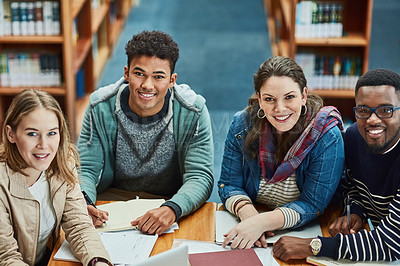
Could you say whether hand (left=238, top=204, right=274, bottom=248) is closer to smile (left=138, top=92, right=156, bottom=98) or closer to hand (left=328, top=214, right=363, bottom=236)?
hand (left=328, top=214, right=363, bottom=236)

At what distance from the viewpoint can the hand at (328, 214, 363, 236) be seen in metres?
2.15

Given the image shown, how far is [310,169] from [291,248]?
Answer: 337 mm

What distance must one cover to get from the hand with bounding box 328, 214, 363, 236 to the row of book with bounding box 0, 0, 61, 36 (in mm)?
2696

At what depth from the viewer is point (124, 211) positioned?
2299 millimetres

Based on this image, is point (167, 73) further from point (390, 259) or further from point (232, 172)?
point (390, 259)

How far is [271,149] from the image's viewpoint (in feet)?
7.41

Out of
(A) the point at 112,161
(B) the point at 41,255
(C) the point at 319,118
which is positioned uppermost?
(C) the point at 319,118

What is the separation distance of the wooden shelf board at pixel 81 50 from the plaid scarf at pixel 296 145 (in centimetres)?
245

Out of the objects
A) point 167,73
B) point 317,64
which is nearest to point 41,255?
point 167,73

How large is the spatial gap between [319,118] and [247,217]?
451 mm

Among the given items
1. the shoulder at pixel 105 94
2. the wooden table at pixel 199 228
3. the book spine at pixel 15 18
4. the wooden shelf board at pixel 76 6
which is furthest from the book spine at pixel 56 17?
the wooden table at pixel 199 228

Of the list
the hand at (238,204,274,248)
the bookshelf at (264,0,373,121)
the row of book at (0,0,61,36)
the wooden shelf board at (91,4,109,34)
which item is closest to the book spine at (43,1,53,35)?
the row of book at (0,0,61,36)

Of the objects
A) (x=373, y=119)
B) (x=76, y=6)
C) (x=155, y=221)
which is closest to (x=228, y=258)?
(x=155, y=221)

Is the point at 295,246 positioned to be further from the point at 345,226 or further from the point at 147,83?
the point at 147,83
